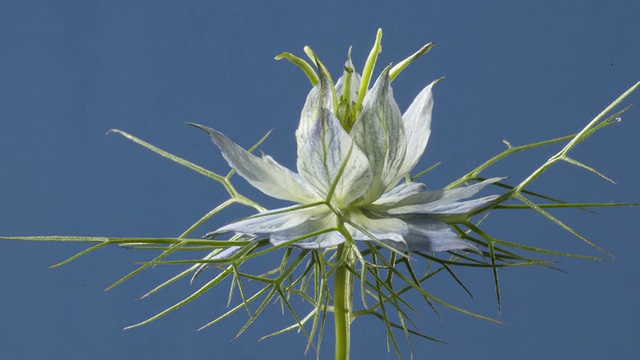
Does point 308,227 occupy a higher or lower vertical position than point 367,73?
lower

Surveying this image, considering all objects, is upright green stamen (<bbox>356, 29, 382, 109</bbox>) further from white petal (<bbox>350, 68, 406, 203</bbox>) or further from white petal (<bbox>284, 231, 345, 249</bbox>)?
white petal (<bbox>284, 231, 345, 249</bbox>)

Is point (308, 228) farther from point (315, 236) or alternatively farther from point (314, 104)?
point (314, 104)

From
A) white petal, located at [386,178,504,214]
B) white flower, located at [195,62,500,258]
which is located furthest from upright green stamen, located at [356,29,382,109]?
white petal, located at [386,178,504,214]

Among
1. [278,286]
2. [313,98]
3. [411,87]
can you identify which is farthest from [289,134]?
[278,286]

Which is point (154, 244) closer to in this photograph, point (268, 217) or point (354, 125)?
point (268, 217)

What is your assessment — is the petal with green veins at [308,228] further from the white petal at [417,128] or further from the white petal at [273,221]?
the white petal at [417,128]

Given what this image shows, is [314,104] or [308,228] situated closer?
[308,228]

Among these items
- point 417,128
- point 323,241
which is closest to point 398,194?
point 417,128

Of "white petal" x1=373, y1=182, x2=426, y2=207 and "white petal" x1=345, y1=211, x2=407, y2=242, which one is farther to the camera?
"white petal" x1=373, y1=182, x2=426, y2=207
